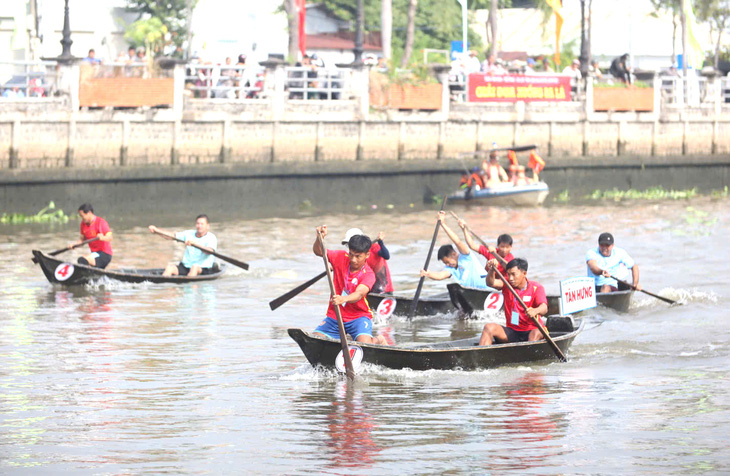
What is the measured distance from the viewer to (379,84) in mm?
33188

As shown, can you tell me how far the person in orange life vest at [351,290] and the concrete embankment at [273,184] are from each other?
1646 cm

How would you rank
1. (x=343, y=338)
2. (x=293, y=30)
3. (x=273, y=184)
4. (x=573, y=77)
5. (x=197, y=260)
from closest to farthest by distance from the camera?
(x=343, y=338)
(x=197, y=260)
(x=273, y=184)
(x=293, y=30)
(x=573, y=77)

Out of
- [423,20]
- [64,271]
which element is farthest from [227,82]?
[423,20]

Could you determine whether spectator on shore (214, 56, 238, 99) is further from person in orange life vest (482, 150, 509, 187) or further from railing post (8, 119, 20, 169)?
person in orange life vest (482, 150, 509, 187)

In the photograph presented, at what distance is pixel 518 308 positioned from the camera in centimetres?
1358

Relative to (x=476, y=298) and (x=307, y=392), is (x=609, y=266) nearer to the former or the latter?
(x=476, y=298)

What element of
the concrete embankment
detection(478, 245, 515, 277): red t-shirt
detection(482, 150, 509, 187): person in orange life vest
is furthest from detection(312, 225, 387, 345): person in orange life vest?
detection(482, 150, 509, 187): person in orange life vest

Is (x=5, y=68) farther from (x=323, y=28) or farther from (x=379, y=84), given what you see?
(x=323, y=28)

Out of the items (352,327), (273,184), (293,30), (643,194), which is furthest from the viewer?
(643,194)

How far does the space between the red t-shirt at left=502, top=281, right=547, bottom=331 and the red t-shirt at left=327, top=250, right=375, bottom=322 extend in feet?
5.66

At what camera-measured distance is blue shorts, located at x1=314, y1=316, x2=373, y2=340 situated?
41.7 feet

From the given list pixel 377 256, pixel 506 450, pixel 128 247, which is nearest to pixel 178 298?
pixel 377 256

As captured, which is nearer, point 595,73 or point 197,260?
point 197,260

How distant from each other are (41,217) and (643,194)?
58.6 ft
